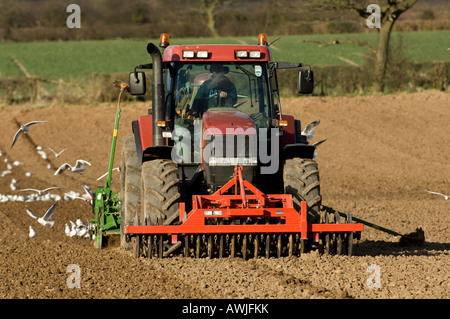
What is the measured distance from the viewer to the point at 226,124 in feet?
25.8

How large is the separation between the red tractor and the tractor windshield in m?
0.01

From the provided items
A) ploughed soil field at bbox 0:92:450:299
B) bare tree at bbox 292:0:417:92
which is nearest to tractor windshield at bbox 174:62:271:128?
ploughed soil field at bbox 0:92:450:299

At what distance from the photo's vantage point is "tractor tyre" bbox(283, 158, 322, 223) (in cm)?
794

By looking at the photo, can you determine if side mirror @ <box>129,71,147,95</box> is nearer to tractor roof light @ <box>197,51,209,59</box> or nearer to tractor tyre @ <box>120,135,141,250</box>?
tractor roof light @ <box>197,51,209,59</box>

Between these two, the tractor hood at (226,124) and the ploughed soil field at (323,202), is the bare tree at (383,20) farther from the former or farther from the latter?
the tractor hood at (226,124)

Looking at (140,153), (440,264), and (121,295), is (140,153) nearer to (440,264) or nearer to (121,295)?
(121,295)

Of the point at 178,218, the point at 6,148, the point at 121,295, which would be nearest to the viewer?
the point at 121,295

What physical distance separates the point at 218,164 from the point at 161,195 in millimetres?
658

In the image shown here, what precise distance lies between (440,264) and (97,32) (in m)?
11.2

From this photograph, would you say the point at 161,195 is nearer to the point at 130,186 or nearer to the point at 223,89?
the point at 130,186

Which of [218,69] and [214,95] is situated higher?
[218,69]

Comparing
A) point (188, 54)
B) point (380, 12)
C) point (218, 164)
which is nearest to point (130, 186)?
point (218, 164)
